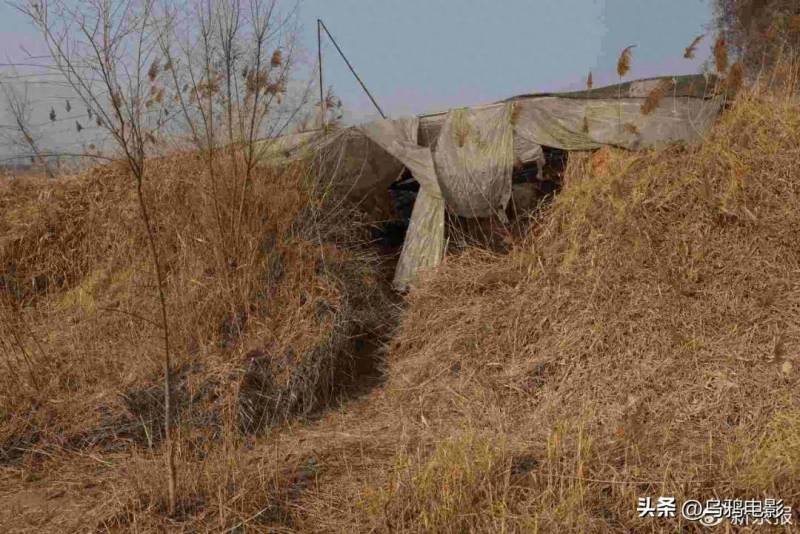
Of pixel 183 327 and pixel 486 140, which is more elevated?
pixel 486 140

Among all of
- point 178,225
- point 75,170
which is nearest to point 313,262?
point 178,225

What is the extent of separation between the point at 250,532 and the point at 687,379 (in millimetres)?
2316

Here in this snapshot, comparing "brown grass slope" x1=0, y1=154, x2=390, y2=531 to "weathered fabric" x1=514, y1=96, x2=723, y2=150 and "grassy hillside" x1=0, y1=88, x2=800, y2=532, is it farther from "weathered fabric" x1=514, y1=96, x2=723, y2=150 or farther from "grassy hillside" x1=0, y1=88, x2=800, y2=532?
"weathered fabric" x1=514, y1=96, x2=723, y2=150

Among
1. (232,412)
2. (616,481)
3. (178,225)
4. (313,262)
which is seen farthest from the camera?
(178,225)

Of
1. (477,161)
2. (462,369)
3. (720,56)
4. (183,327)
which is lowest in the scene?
(462,369)

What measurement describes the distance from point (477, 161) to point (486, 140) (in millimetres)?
186

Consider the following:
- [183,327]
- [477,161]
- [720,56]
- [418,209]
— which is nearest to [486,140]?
[477,161]

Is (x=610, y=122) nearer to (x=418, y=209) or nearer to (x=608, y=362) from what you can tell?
(x=418, y=209)

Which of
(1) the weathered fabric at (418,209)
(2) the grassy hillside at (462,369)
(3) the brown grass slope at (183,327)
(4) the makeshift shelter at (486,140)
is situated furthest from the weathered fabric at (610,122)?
(3) the brown grass slope at (183,327)

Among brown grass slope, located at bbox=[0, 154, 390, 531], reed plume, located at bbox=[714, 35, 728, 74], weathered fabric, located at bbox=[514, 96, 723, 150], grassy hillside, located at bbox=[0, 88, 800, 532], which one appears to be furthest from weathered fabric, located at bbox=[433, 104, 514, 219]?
reed plume, located at bbox=[714, 35, 728, 74]

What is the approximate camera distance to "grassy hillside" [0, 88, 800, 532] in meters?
2.47

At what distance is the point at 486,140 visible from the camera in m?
4.93

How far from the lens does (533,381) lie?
12.3ft

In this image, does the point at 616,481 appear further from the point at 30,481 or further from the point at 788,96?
the point at 788,96
